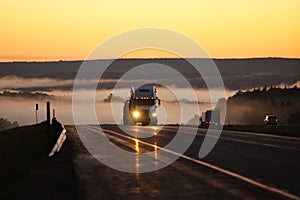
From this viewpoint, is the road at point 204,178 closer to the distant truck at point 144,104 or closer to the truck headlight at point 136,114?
the distant truck at point 144,104

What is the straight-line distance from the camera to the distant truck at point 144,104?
66188 mm

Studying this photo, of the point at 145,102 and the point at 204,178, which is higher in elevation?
the point at 145,102

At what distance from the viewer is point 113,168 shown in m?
21.1

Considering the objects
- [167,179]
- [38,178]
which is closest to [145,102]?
[38,178]

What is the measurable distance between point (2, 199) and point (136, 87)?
174 feet

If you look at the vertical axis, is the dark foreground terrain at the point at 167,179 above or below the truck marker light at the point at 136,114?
below

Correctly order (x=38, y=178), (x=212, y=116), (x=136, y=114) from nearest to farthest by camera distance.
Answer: (x=38, y=178), (x=136, y=114), (x=212, y=116)

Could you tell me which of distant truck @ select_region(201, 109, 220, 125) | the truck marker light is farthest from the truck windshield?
distant truck @ select_region(201, 109, 220, 125)

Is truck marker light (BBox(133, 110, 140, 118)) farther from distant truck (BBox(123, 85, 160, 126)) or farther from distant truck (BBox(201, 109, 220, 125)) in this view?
distant truck (BBox(201, 109, 220, 125))

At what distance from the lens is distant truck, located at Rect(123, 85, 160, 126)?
66.2 metres

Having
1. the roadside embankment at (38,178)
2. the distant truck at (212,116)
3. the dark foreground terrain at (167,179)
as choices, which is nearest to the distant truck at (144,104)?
the distant truck at (212,116)

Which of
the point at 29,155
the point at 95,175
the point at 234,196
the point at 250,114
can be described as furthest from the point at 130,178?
the point at 250,114

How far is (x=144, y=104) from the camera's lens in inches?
2645

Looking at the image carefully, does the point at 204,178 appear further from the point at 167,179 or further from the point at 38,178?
the point at 38,178
